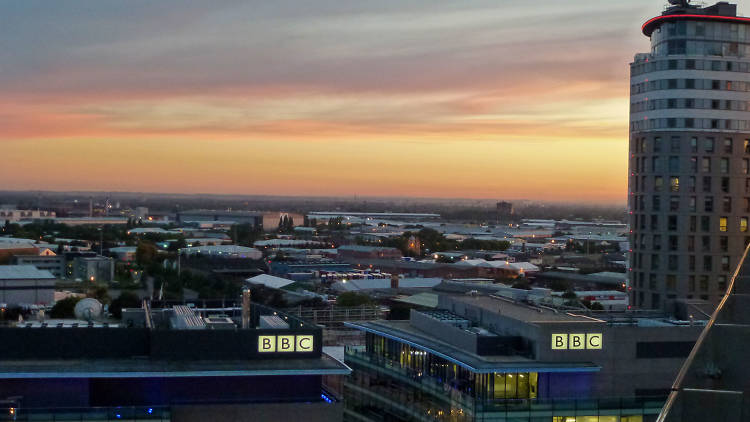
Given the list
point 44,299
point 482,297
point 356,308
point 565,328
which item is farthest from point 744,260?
point 44,299

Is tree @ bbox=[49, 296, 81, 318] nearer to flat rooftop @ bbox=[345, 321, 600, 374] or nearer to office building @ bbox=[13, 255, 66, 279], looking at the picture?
flat rooftop @ bbox=[345, 321, 600, 374]

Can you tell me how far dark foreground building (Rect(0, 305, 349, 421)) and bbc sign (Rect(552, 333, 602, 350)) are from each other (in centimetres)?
919

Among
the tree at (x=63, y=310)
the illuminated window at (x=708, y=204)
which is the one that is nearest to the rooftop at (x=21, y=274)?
the tree at (x=63, y=310)

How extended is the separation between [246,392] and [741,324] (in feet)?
79.6

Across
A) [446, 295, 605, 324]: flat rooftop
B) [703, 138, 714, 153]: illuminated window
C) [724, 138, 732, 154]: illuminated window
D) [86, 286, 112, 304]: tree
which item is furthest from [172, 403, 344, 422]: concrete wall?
[86, 286, 112, 304]: tree

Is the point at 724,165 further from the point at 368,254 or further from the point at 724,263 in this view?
the point at 368,254

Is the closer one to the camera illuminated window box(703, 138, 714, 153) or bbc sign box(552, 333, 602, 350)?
bbc sign box(552, 333, 602, 350)

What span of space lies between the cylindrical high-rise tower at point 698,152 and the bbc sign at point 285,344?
37.5 metres

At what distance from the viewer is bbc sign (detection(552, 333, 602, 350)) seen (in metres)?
36.1

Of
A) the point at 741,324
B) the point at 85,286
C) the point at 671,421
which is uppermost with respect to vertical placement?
the point at 741,324

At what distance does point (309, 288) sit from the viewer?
11119 centimetres

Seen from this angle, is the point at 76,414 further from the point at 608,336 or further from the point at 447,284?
the point at 447,284

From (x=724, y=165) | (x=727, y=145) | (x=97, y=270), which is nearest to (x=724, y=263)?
(x=724, y=165)

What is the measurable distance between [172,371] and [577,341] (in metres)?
15.4
